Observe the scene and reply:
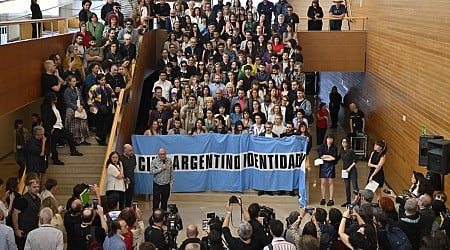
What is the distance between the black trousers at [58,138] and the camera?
13445 millimetres

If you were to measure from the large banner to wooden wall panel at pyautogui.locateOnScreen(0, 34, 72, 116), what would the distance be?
2190mm

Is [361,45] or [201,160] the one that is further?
[361,45]

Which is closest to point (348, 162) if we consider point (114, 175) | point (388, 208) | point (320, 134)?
point (114, 175)

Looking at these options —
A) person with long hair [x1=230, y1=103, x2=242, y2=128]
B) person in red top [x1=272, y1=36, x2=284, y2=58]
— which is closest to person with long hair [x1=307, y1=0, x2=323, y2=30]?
person in red top [x1=272, y1=36, x2=284, y2=58]

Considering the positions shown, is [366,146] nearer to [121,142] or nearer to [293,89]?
[293,89]

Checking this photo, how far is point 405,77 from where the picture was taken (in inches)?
586

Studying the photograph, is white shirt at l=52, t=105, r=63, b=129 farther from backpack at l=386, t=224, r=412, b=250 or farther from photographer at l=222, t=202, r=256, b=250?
backpack at l=386, t=224, r=412, b=250

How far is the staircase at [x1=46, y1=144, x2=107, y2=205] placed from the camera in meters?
13.7

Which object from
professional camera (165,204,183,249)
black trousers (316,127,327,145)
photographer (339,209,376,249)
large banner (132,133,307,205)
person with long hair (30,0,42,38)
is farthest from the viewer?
black trousers (316,127,327,145)

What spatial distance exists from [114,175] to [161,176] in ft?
3.04

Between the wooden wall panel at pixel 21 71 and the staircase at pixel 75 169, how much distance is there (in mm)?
Result: 1284

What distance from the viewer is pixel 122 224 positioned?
754 cm

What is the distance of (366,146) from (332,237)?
36.1 ft

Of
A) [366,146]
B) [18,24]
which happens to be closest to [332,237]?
[18,24]
